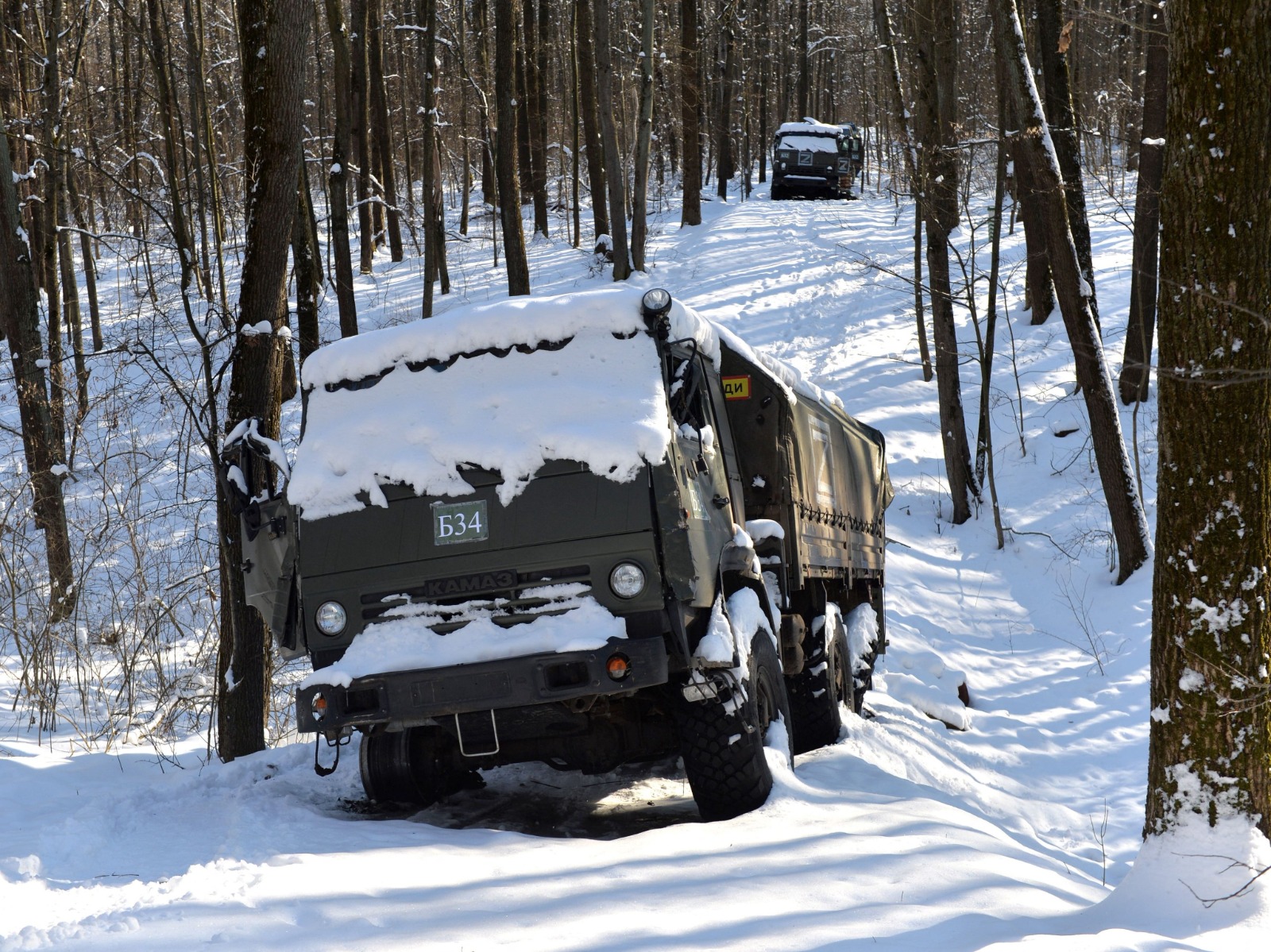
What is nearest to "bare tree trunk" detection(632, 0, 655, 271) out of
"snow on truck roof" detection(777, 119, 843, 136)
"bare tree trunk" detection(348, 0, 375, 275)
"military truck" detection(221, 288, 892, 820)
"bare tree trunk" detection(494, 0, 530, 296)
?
"bare tree trunk" detection(494, 0, 530, 296)

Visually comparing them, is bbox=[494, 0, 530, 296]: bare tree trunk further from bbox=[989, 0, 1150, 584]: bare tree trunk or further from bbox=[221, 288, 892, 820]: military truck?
bbox=[221, 288, 892, 820]: military truck

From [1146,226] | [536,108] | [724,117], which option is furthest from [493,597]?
[724,117]

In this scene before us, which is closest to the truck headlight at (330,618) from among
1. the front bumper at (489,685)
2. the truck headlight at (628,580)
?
the front bumper at (489,685)

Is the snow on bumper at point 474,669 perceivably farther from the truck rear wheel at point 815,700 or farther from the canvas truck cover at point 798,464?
the truck rear wheel at point 815,700

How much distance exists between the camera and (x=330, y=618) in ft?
→ 18.5

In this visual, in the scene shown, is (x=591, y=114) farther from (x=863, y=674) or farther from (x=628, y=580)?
(x=628, y=580)

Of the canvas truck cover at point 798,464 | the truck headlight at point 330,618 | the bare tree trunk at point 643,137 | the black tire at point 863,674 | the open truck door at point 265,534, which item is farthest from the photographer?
the bare tree trunk at point 643,137

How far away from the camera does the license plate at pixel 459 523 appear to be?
5.49m

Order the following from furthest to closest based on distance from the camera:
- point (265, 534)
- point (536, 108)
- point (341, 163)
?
1. point (536, 108)
2. point (341, 163)
3. point (265, 534)

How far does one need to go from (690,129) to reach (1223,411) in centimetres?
2583

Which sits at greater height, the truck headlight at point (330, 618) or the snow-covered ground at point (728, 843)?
the truck headlight at point (330, 618)

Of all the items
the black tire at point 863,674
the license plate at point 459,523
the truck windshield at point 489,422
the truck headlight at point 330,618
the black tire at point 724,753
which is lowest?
the black tire at point 863,674

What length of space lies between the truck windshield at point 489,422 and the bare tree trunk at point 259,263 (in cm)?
168

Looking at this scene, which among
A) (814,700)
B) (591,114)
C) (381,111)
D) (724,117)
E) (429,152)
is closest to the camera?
(814,700)
